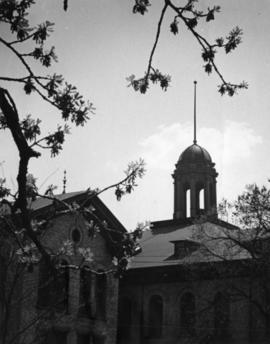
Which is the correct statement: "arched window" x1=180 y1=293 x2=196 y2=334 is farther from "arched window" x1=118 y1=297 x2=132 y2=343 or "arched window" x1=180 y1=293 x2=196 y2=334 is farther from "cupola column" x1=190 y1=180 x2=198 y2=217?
"cupola column" x1=190 y1=180 x2=198 y2=217

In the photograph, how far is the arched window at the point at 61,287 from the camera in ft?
23.2

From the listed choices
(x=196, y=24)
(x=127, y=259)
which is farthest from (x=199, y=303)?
(x=196, y=24)

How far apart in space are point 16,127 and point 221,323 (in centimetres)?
2777

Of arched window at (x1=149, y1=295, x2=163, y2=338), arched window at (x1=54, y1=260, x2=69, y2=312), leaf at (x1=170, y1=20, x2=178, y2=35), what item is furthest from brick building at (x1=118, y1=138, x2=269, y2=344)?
leaf at (x1=170, y1=20, x2=178, y2=35)

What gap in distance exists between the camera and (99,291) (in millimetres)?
32406

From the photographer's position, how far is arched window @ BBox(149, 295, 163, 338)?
35.5 metres

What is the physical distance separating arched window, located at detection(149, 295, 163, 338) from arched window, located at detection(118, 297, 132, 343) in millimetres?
1129

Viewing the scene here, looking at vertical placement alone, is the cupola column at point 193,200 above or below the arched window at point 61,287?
above

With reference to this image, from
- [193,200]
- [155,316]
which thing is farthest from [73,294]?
[193,200]

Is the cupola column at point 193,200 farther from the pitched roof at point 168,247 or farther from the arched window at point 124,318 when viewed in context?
the arched window at point 124,318

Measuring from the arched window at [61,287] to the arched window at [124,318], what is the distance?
309 inches

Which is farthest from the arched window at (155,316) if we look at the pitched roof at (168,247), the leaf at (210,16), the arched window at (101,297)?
the leaf at (210,16)

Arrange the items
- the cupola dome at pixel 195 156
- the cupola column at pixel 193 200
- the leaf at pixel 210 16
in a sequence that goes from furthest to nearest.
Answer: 1. the cupola dome at pixel 195 156
2. the cupola column at pixel 193 200
3. the leaf at pixel 210 16

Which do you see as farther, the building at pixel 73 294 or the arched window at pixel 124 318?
the arched window at pixel 124 318
